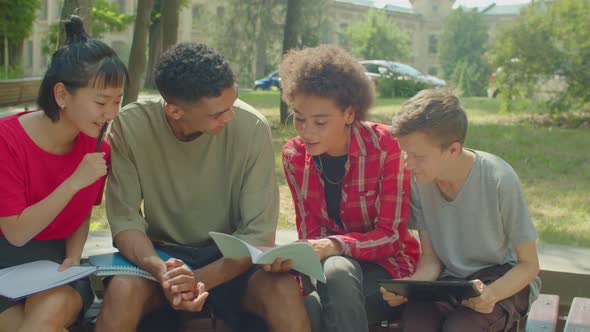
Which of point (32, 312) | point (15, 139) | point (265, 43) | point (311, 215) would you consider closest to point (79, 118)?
point (15, 139)

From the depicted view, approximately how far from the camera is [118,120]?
3.15 meters

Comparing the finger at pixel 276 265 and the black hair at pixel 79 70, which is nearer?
the finger at pixel 276 265

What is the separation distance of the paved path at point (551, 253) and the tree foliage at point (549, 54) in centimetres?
829

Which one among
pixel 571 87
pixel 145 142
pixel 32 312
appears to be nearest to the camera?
pixel 32 312

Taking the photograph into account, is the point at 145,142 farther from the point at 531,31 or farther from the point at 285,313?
the point at 531,31

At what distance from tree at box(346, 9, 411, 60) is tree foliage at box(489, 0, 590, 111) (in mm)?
39320

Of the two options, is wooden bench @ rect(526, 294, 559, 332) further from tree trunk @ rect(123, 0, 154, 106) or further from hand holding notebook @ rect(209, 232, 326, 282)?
tree trunk @ rect(123, 0, 154, 106)

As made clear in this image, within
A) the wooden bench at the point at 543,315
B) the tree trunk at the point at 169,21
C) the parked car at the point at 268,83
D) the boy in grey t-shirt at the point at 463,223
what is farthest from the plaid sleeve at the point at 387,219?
the parked car at the point at 268,83

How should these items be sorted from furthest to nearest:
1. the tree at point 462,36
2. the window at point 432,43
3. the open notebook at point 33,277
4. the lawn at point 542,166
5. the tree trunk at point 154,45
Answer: the window at point 432,43, the tree at point 462,36, the tree trunk at point 154,45, the lawn at point 542,166, the open notebook at point 33,277

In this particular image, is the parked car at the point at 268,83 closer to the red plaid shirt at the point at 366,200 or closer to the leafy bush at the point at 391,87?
the leafy bush at the point at 391,87

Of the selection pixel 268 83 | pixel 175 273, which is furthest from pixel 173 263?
pixel 268 83

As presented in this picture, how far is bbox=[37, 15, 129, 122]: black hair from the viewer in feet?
9.53

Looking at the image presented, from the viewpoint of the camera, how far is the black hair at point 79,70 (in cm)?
290

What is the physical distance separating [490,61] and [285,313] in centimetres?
1093
